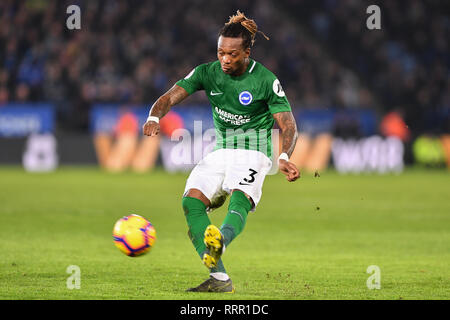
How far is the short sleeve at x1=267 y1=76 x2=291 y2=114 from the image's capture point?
22.4 feet

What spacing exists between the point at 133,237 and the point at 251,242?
4.01m

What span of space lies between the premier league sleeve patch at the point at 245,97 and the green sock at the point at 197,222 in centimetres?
88

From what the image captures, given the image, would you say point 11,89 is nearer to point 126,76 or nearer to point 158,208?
point 126,76

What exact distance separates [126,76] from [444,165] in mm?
9902

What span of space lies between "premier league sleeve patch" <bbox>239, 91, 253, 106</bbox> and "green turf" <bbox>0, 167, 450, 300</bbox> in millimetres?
1516

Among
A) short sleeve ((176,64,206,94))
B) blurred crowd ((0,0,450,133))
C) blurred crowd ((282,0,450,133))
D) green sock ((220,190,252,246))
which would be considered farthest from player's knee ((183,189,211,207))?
blurred crowd ((282,0,450,133))

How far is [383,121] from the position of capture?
25188 millimetres

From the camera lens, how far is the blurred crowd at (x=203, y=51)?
83.2 ft

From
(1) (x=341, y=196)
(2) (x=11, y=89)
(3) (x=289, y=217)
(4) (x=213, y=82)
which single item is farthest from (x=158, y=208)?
(2) (x=11, y=89)

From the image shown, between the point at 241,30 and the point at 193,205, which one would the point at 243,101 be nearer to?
the point at 241,30

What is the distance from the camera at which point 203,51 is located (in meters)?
27.0

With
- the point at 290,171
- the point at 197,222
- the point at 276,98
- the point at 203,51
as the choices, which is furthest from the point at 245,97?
the point at 203,51

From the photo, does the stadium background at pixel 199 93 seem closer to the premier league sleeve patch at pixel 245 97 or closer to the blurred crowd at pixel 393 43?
the blurred crowd at pixel 393 43

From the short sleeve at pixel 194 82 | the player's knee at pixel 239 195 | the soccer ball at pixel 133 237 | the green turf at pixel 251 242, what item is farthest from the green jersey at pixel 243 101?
the green turf at pixel 251 242
